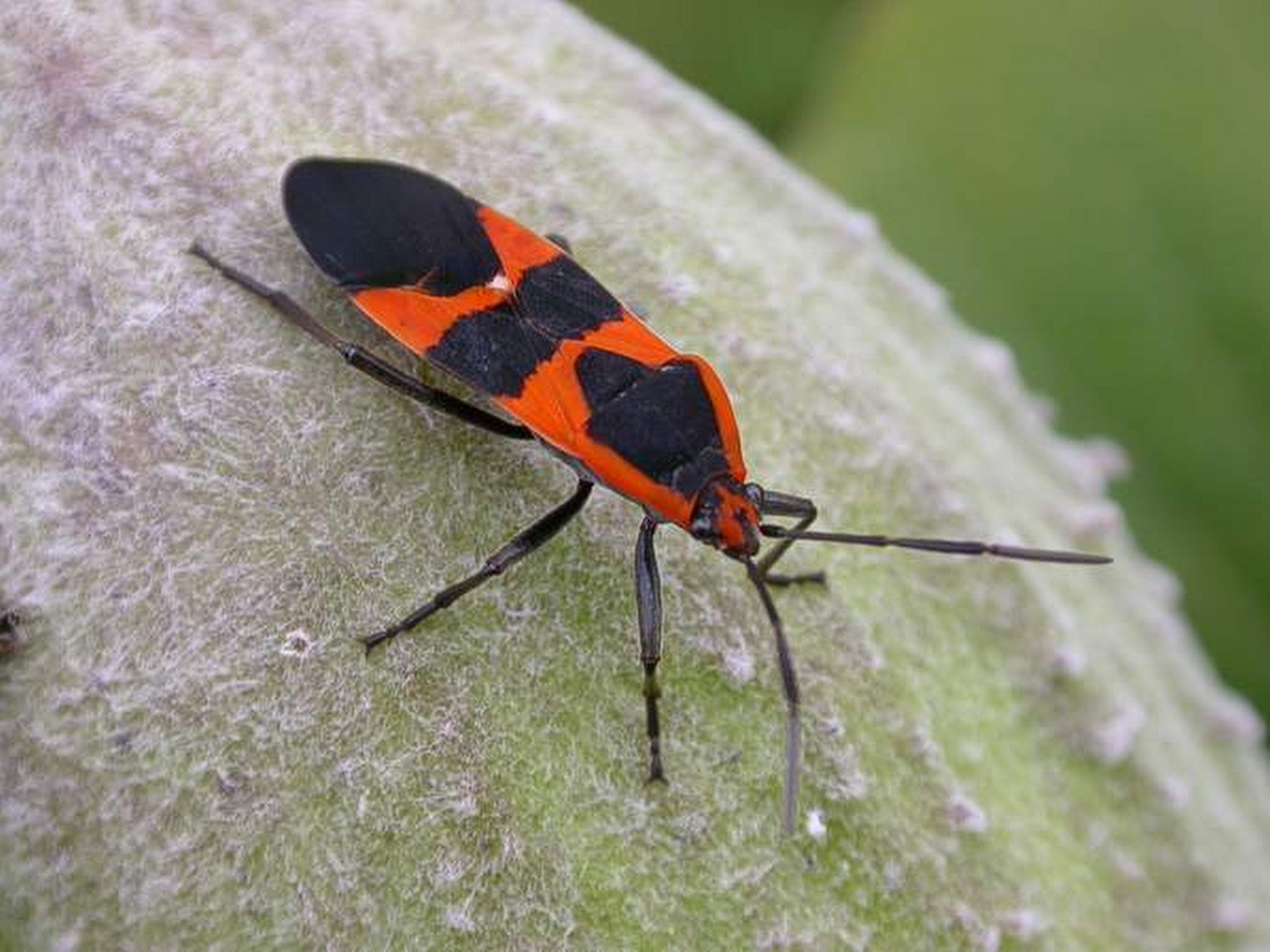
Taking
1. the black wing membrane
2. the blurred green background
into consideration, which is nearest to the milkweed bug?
the black wing membrane

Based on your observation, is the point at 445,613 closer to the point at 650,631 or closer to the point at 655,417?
the point at 650,631

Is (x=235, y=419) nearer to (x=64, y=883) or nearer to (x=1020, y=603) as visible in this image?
(x=64, y=883)

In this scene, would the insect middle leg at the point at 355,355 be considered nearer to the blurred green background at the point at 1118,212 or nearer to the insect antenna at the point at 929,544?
the insect antenna at the point at 929,544

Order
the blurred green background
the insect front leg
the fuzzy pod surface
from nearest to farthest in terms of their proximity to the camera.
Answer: the fuzzy pod surface
the insect front leg
the blurred green background

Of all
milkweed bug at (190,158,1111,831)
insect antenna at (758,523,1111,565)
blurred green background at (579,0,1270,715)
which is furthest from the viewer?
blurred green background at (579,0,1270,715)

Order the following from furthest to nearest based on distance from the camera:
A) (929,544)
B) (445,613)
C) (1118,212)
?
(1118,212), (929,544), (445,613)

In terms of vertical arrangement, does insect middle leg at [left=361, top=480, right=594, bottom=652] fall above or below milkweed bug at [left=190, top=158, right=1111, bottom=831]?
below

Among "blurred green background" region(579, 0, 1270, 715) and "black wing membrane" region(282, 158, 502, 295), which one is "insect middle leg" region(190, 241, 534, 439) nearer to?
"black wing membrane" region(282, 158, 502, 295)

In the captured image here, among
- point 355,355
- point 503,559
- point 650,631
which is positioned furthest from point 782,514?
point 355,355
